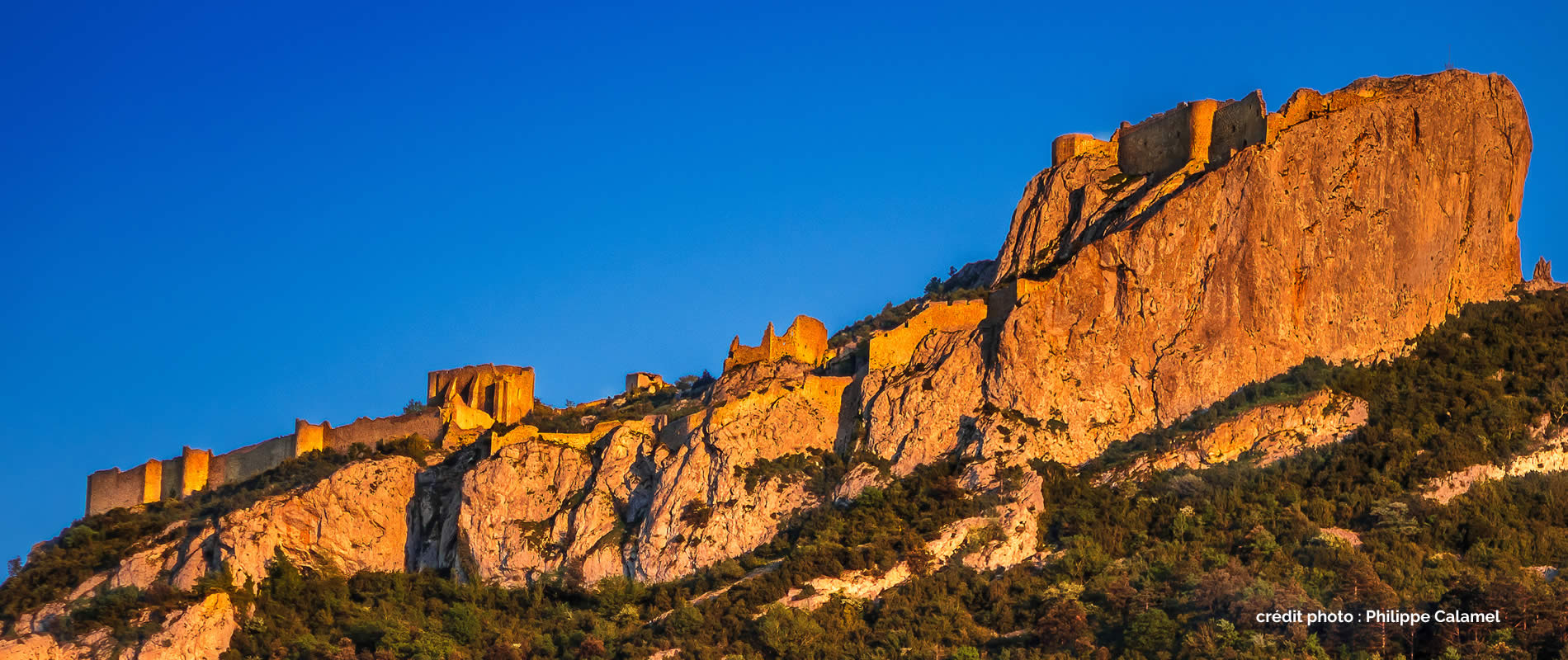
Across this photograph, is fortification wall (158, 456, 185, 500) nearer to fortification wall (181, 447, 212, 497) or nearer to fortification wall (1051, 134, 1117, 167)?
fortification wall (181, 447, 212, 497)

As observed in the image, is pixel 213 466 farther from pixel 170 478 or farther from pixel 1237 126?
pixel 1237 126

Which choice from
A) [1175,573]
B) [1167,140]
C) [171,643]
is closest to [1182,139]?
[1167,140]

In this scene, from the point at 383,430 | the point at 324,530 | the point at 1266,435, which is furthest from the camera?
the point at 383,430

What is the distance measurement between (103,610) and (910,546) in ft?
85.8

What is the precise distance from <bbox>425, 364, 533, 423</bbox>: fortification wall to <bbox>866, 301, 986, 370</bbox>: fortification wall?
19400 millimetres

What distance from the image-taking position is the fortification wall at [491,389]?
89.6 m

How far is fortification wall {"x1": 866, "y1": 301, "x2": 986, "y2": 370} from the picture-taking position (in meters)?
74.1

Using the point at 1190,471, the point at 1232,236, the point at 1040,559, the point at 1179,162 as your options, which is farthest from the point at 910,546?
the point at 1179,162

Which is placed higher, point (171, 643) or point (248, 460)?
point (248, 460)

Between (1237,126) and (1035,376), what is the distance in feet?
38.9

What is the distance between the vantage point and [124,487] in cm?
8925

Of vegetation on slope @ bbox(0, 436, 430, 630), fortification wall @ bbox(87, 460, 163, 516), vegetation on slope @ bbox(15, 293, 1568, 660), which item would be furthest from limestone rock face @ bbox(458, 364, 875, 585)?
fortification wall @ bbox(87, 460, 163, 516)

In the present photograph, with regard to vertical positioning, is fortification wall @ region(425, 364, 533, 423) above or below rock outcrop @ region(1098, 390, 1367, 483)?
above

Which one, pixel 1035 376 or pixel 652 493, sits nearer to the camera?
pixel 1035 376
